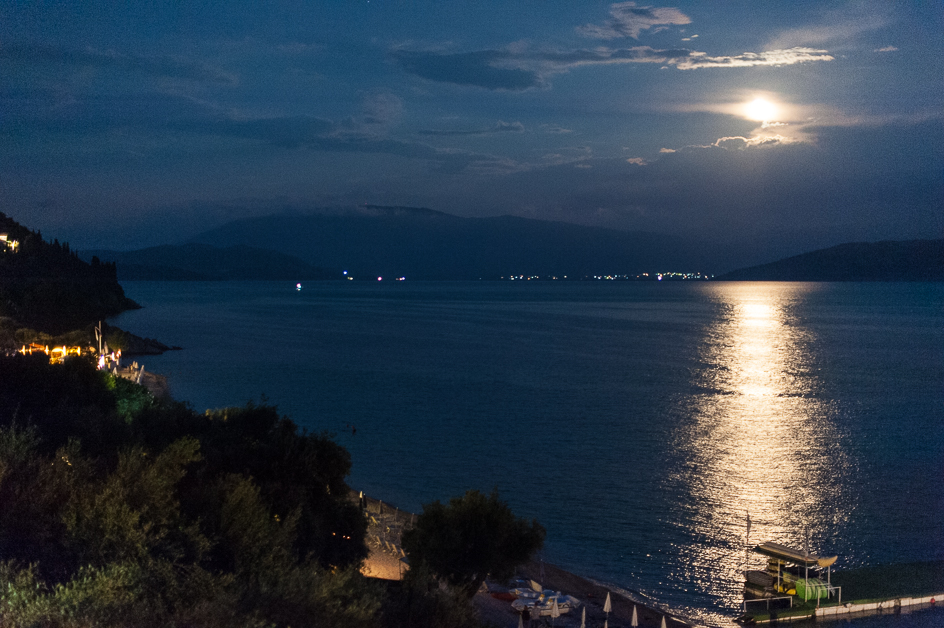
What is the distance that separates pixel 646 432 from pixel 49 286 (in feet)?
151

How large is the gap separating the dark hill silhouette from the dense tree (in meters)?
44.3

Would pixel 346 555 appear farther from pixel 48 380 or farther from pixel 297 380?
pixel 297 380

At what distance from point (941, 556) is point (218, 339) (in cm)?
6799

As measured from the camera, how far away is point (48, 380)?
46.2 ft

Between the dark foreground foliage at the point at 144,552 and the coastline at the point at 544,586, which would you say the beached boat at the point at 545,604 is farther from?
the dark foreground foliage at the point at 144,552

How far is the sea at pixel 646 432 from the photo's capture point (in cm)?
2111

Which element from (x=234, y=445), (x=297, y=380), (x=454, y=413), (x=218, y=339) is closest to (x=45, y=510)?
(x=234, y=445)

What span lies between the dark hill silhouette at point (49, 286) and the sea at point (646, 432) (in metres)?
7.05

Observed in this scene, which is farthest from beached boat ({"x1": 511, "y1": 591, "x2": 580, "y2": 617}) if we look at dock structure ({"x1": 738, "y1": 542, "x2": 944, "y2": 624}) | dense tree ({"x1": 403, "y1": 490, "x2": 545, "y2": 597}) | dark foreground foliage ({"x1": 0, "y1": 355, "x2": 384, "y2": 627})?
dark foreground foliage ({"x1": 0, "y1": 355, "x2": 384, "y2": 627})

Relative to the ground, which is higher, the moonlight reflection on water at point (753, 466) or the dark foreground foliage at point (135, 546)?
the dark foreground foliage at point (135, 546)

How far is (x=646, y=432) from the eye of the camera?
3484 centimetres

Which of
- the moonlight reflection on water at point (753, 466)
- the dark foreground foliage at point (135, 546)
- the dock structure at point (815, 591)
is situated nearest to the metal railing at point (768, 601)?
the dock structure at point (815, 591)

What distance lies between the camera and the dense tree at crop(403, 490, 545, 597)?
13.6m

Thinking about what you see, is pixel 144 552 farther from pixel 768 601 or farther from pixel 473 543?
pixel 768 601
